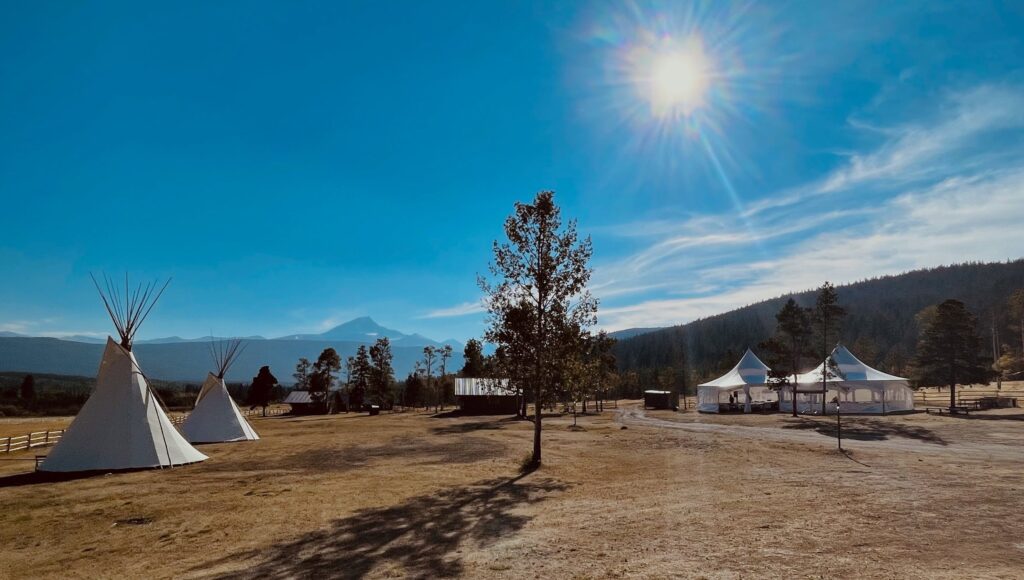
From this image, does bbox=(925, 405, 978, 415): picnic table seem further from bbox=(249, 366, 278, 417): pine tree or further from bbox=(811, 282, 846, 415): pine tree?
bbox=(249, 366, 278, 417): pine tree

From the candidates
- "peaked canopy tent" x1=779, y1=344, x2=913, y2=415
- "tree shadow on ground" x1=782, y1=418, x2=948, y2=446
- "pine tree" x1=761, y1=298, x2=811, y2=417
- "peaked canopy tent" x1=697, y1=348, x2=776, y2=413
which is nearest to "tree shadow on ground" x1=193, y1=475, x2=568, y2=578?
"tree shadow on ground" x1=782, y1=418, x2=948, y2=446

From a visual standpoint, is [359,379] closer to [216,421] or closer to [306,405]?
[306,405]

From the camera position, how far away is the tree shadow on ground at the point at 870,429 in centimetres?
3030

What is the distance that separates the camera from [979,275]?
194 m

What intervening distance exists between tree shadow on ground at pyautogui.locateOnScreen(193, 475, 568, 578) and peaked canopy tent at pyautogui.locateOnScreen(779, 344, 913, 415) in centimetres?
4558

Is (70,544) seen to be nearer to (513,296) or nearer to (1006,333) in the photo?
(513,296)

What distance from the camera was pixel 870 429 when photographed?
3509cm

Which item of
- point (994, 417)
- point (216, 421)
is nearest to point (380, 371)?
point (216, 421)

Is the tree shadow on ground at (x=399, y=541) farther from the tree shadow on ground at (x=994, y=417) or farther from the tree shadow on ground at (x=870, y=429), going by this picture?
the tree shadow on ground at (x=994, y=417)

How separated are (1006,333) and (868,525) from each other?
155165mm

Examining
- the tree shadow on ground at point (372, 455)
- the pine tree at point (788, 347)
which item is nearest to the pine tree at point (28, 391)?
the tree shadow on ground at point (372, 455)

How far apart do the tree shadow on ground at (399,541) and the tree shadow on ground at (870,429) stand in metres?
26.3

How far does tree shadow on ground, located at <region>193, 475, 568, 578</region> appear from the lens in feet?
30.8

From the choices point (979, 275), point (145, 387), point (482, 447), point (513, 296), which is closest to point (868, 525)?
point (513, 296)
